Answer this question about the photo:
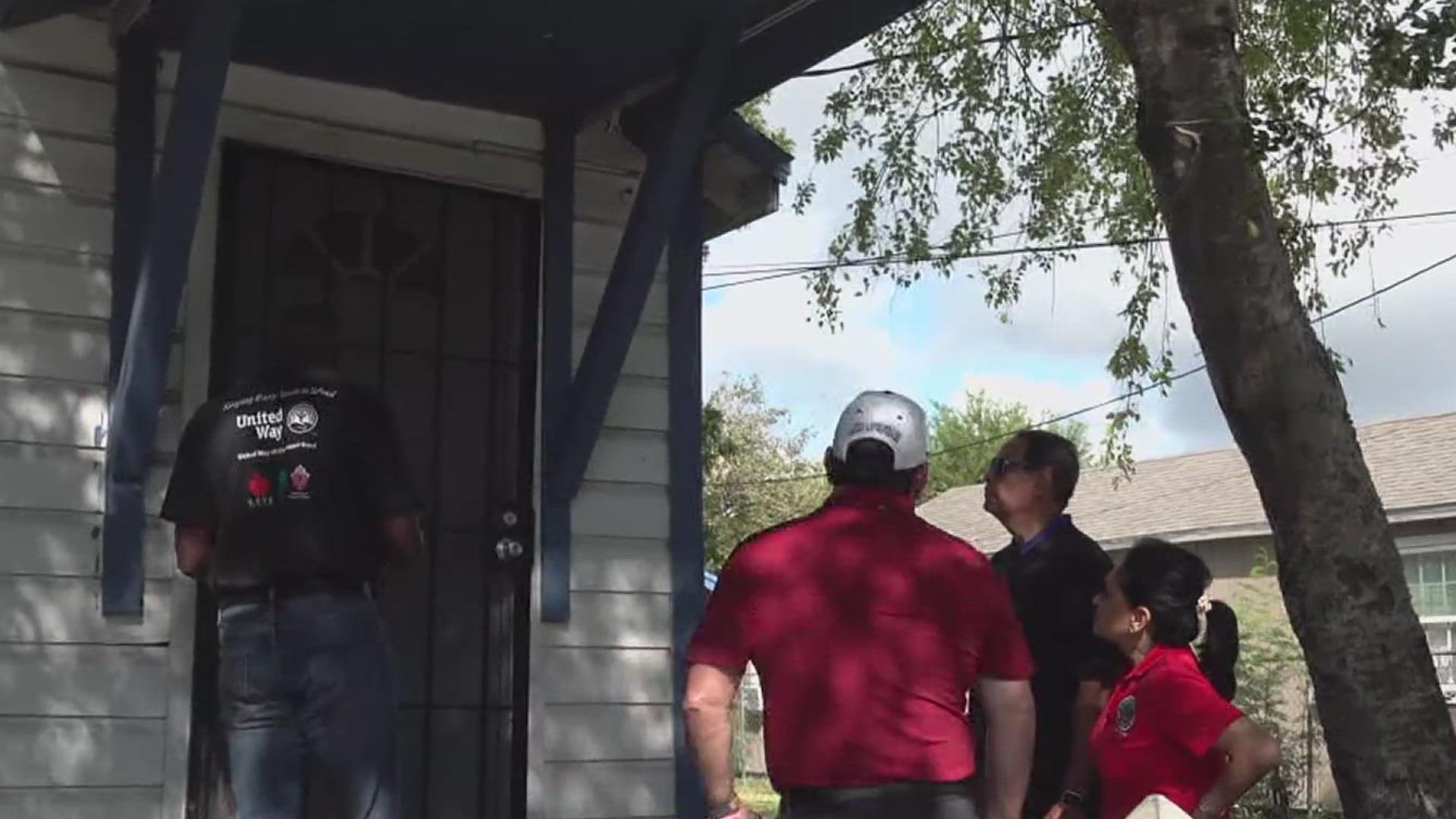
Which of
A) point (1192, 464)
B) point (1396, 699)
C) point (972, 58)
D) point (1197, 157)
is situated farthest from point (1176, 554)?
point (1192, 464)

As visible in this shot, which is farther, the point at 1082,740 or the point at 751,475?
the point at 751,475

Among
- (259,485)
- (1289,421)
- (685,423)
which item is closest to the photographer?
(1289,421)

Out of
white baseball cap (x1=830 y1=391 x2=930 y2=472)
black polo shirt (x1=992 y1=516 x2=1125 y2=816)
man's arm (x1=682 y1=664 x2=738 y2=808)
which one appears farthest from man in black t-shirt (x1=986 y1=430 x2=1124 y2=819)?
man's arm (x1=682 y1=664 x2=738 y2=808)

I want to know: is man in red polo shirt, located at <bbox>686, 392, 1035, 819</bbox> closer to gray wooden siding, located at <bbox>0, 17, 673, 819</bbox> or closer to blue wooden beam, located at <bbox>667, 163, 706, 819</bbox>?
gray wooden siding, located at <bbox>0, 17, 673, 819</bbox>

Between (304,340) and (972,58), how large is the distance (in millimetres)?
6418

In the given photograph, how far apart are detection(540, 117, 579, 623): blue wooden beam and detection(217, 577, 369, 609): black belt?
50.4 inches

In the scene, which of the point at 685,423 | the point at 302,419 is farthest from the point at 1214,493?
the point at 302,419

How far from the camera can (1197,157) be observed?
3830 millimetres

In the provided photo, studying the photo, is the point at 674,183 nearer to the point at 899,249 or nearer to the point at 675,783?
the point at 675,783

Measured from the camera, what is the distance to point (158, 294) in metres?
4.26

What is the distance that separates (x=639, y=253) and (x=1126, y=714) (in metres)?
2.16

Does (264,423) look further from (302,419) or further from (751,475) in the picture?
(751,475)

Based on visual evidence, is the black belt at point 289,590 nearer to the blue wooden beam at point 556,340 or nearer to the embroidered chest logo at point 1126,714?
the blue wooden beam at point 556,340

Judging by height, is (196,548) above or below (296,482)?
below
